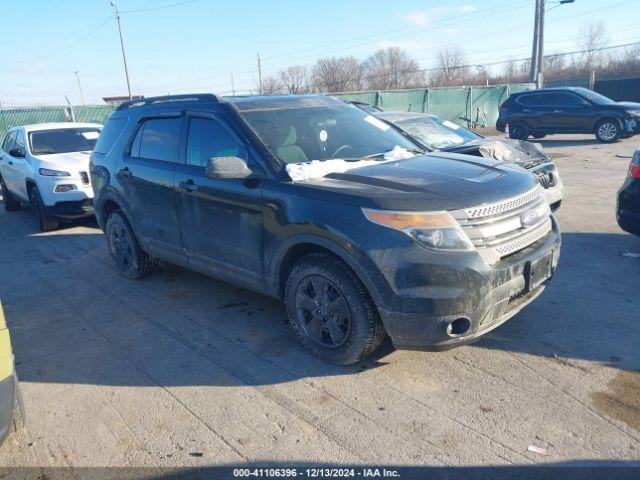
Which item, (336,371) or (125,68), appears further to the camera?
(125,68)

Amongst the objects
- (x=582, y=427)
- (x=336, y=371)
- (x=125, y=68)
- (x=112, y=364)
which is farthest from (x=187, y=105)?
(x=125, y=68)

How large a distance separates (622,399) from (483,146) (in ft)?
14.5

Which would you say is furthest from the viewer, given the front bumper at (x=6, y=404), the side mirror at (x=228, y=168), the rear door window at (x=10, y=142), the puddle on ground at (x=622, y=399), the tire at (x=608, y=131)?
the tire at (x=608, y=131)

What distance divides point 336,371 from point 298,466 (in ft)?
3.19

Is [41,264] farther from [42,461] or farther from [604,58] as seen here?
[604,58]

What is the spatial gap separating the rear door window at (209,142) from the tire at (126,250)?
154 cm

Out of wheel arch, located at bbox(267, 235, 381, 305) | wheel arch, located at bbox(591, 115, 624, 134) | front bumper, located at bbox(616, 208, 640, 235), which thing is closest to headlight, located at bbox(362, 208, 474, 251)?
wheel arch, located at bbox(267, 235, 381, 305)

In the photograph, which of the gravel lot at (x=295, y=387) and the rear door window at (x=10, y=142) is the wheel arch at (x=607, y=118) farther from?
the rear door window at (x=10, y=142)

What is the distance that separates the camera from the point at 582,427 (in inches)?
113

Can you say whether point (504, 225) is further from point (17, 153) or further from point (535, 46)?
point (535, 46)

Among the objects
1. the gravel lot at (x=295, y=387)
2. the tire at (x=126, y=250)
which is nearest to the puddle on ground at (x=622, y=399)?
the gravel lot at (x=295, y=387)

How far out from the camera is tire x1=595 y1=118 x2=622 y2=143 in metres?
16.1

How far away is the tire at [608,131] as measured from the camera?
52.9ft

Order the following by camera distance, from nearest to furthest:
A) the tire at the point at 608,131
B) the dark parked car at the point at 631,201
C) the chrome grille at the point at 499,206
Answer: the chrome grille at the point at 499,206, the dark parked car at the point at 631,201, the tire at the point at 608,131
